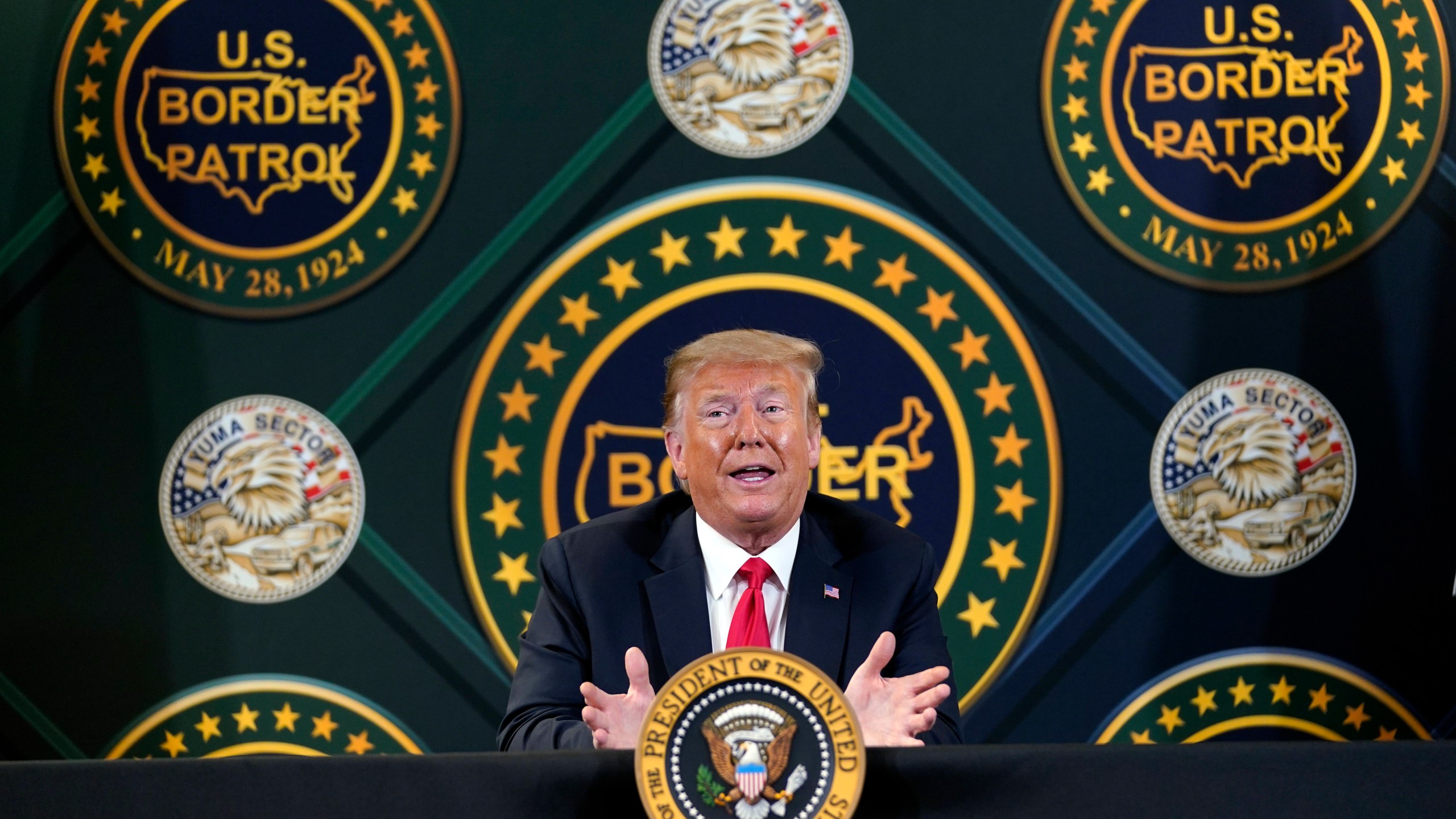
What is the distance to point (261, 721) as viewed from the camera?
3012 mm

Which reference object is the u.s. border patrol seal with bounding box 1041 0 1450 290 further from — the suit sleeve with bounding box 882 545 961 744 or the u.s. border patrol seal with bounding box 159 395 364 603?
the u.s. border patrol seal with bounding box 159 395 364 603

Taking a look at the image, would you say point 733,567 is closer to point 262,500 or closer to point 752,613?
point 752,613

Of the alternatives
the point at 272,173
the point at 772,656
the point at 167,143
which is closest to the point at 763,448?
the point at 772,656

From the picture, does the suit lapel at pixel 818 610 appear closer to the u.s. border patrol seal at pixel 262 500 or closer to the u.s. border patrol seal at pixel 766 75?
the u.s. border patrol seal at pixel 766 75

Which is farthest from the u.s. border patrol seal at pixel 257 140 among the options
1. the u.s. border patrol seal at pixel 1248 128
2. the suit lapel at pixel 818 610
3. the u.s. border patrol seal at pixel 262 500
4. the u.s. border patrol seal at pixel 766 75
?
the u.s. border patrol seal at pixel 1248 128

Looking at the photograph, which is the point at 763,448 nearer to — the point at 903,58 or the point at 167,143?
the point at 903,58

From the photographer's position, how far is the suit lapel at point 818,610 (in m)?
1.94

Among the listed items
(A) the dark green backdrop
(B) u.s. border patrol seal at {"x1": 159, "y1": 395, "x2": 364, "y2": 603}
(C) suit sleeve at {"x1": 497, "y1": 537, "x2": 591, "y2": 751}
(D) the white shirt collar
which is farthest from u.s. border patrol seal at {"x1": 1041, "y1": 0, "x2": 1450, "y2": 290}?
(B) u.s. border patrol seal at {"x1": 159, "y1": 395, "x2": 364, "y2": 603}

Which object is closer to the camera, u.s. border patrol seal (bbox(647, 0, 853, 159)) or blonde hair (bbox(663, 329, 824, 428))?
blonde hair (bbox(663, 329, 824, 428))

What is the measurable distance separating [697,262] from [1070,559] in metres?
1.16

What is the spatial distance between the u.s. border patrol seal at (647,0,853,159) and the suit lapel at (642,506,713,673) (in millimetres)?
1282

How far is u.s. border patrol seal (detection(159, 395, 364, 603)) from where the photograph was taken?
3000 mm

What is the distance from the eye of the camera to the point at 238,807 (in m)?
1.19

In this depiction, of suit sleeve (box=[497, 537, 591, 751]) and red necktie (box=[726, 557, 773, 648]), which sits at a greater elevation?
red necktie (box=[726, 557, 773, 648])
